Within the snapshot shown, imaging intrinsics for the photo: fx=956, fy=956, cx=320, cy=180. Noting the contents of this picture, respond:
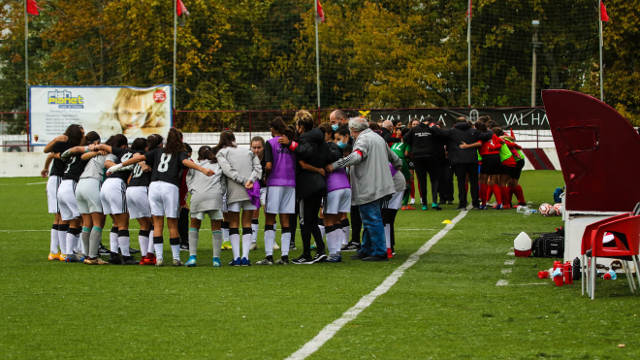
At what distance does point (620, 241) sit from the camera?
8875 mm

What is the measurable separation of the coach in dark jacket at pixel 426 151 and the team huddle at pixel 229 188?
7170 mm

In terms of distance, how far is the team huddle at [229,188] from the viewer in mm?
11844

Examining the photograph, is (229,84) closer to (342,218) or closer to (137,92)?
(137,92)

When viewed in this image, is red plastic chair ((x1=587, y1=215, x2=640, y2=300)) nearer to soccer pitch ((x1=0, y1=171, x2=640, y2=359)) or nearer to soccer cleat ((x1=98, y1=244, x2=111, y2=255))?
soccer pitch ((x1=0, y1=171, x2=640, y2=359))

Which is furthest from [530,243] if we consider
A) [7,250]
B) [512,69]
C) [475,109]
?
[512,69]

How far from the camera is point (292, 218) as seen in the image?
12570mm

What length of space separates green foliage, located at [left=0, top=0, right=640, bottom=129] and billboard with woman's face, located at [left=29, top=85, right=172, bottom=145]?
537 inches

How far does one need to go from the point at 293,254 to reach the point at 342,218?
100cm

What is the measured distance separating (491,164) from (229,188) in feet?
29.6

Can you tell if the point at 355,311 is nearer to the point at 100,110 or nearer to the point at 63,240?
the point at 63,240

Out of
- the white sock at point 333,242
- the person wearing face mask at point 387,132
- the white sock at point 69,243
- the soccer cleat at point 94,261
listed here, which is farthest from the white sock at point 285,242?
the person wearing face mask at point 387,132

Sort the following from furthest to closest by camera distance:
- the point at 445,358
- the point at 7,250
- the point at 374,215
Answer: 1. the point at 7,250
2. the point at 374,215
3. the point at 445,358

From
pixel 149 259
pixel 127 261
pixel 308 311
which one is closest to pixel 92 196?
pixel 127 261

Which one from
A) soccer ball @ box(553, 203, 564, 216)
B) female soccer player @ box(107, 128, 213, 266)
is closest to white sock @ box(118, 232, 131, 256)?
female soccer player @ box(107, 128, 213, 266)
